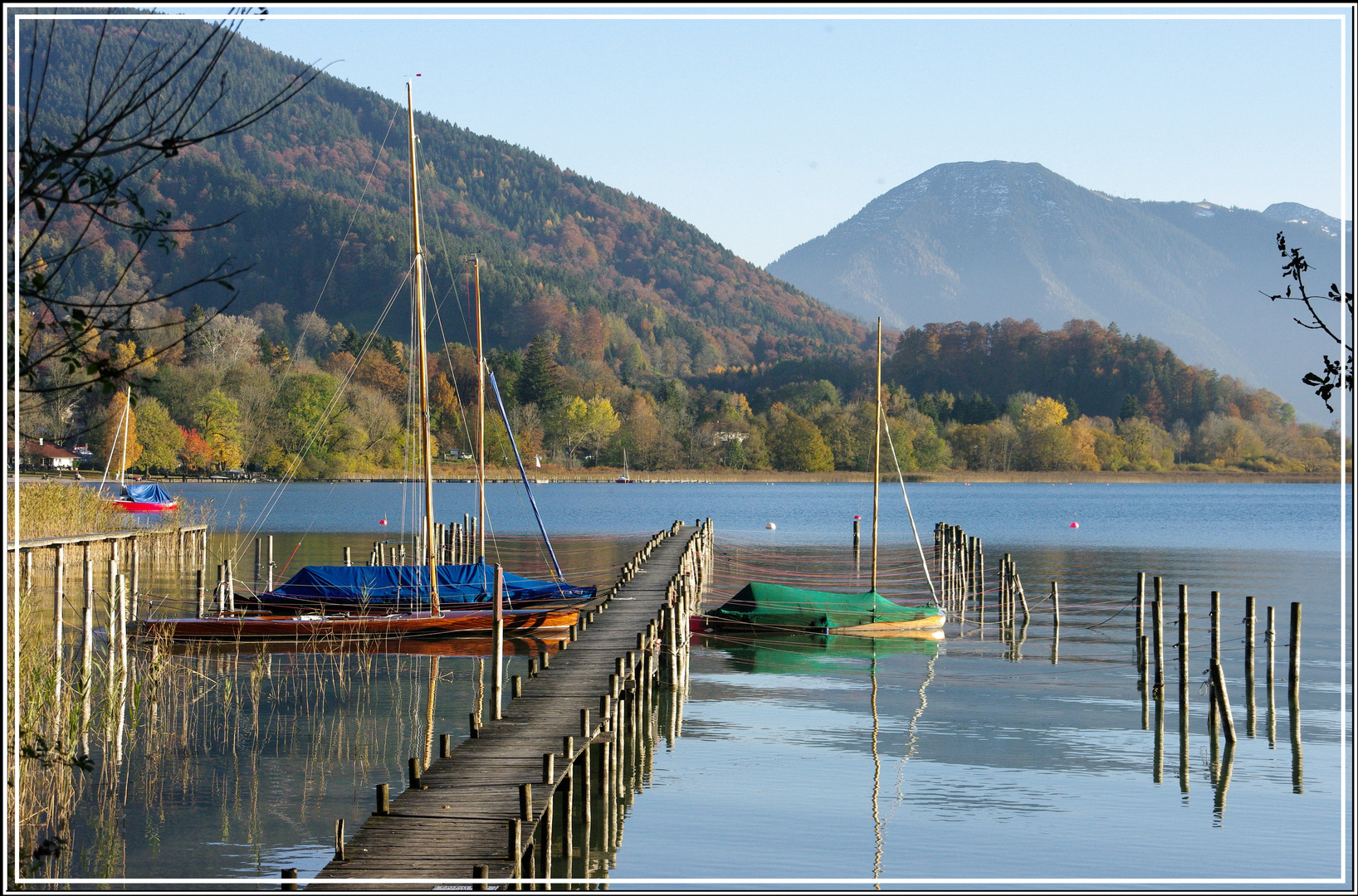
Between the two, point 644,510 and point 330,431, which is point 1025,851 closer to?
point 644,510

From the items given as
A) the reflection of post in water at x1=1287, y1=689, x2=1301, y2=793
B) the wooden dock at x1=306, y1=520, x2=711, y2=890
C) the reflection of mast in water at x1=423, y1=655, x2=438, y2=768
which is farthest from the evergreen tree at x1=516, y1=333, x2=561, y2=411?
the reflection of post in water at x1=1287, y1=689, x2=1301, y2=793

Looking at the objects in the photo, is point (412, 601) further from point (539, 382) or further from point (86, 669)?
point (539, 382)

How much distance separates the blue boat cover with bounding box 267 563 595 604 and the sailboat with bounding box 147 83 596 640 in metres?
0.02

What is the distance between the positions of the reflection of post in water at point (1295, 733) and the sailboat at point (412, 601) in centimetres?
1138

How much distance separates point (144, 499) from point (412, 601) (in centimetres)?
3949

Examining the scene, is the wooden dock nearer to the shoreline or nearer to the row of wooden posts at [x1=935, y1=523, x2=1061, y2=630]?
the row of wooden posts at [x1=935, y1=523, x2=1061, y2=630]

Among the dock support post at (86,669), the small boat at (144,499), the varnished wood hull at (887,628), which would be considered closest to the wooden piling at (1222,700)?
the varnished wood hull at (887,628)

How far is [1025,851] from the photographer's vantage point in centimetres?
1249

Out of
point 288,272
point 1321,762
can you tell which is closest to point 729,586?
point 1321,762

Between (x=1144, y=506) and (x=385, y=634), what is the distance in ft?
256

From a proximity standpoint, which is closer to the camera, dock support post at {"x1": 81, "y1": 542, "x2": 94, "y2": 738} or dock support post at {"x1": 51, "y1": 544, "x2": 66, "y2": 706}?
dock support post at {"x1": 51, "y1": 544, "x2": 66, "y2": 706}

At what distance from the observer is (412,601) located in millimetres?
25109

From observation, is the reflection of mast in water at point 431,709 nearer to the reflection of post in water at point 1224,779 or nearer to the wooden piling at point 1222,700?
the reflection of post in water at point 1224,779

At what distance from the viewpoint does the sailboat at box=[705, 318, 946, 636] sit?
26141 millimetres
